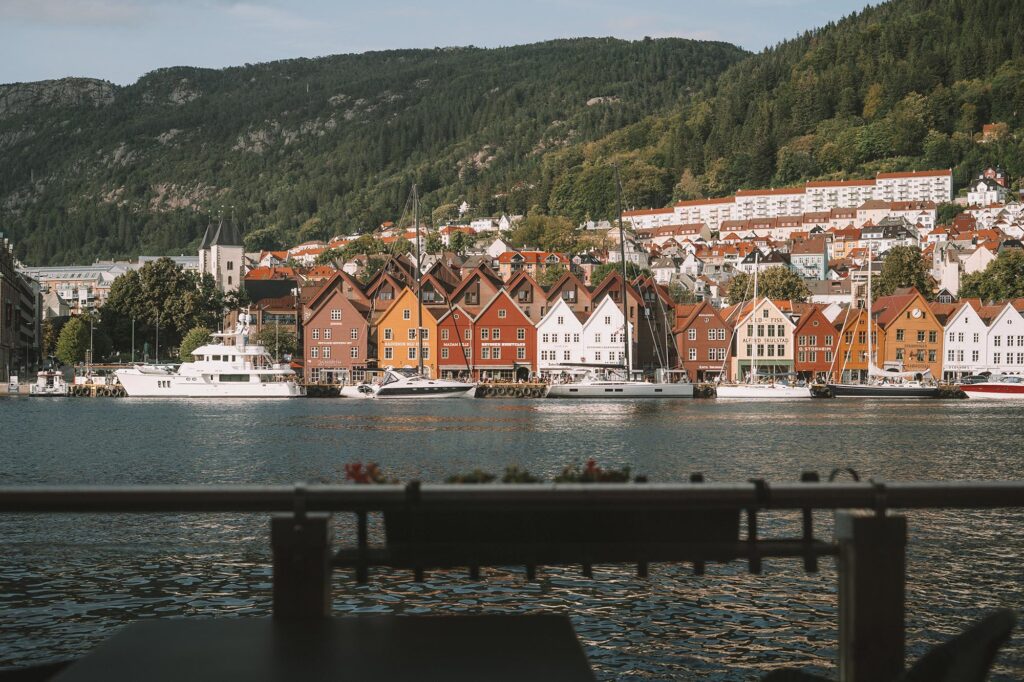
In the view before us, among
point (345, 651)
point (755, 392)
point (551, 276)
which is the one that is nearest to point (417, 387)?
point (755, 392)

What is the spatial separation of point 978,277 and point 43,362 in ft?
353

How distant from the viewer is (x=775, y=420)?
65750 mm

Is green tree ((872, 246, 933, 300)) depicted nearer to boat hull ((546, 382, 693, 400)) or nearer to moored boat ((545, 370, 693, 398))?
moored boat ((545, 370, 693, 398))

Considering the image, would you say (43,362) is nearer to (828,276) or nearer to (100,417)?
(100,417)

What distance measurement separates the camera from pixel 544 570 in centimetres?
1592

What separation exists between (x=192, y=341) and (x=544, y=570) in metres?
106

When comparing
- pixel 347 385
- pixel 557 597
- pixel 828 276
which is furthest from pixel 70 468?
pixel 828 276

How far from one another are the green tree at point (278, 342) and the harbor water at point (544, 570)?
65.9 metres

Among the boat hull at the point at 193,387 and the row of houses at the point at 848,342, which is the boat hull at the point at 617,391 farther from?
the boat hull at the point at 193,387

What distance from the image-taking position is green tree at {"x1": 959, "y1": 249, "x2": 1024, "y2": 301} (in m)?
126

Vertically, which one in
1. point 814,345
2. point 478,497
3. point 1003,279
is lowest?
point 478,497

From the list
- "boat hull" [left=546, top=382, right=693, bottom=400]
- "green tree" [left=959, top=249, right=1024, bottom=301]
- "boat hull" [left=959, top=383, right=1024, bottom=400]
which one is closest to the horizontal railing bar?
"boat hull" [left=546, top=382, right=693, bottom=400]

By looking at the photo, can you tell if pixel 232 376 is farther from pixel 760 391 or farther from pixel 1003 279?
pixel 1003 279

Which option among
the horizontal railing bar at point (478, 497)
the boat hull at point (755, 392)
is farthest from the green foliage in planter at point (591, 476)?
the boat hull at point (755, 392)
